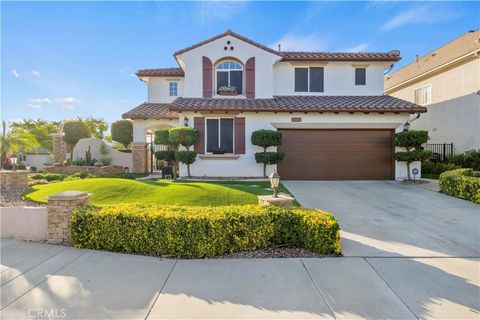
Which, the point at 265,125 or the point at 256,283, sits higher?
the point at 265,125

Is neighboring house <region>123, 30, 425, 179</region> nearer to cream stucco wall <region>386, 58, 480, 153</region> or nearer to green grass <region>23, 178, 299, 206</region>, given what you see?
cream stucco wall <region>386, 58, 480, 153</region>

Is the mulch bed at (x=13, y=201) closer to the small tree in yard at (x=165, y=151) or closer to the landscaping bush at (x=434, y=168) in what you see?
the small tree in yard at (x=165, y=151)

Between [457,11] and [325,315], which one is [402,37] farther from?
[325,315]

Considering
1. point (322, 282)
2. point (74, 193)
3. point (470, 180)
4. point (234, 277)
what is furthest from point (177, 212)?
point (470, 180)

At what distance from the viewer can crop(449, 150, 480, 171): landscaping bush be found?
13.3m

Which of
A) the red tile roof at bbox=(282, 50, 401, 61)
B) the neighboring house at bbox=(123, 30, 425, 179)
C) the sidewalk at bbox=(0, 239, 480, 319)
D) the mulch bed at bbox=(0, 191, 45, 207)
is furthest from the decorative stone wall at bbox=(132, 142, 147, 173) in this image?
the sidewalk at bbox=(0, 239, 480, 319)

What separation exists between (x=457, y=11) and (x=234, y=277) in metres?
15.6

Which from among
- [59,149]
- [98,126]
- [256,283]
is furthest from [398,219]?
[98,126]

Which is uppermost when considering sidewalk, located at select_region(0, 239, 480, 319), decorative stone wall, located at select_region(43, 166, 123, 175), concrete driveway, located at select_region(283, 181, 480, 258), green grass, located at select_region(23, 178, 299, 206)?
decorative stone wall, located at select_region(43, 166, 123, 175)

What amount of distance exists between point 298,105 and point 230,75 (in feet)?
13.9

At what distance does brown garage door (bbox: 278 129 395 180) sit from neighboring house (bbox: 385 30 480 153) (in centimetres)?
533

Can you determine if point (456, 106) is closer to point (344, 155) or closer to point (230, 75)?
point (344, 155)

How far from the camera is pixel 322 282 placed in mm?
3754

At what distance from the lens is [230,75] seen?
14.5m
